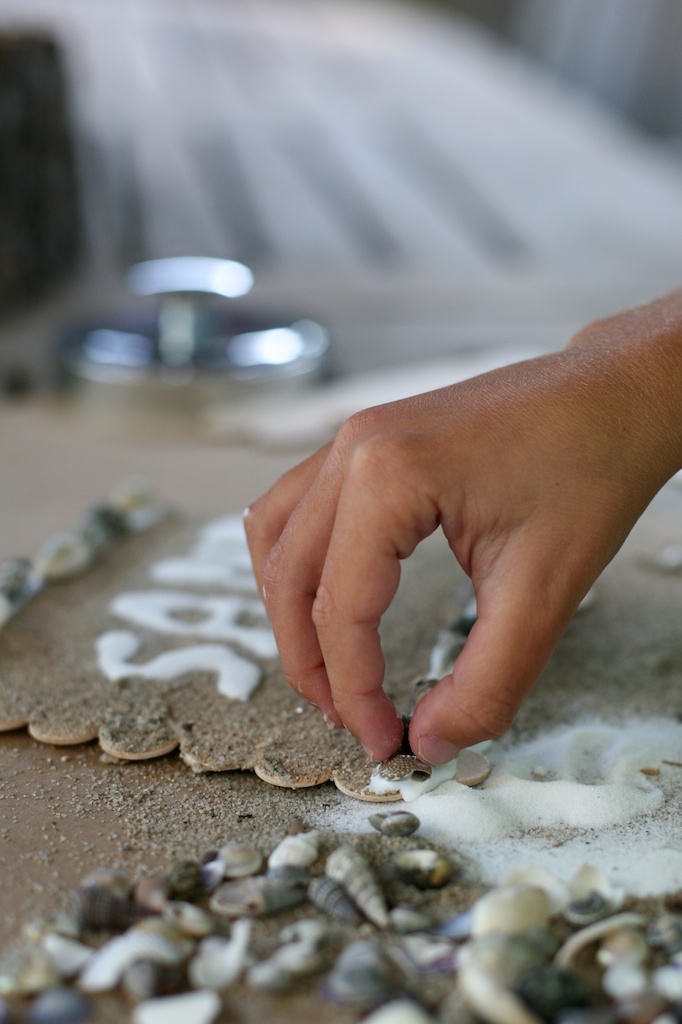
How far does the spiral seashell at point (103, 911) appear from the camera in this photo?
0.58 meters

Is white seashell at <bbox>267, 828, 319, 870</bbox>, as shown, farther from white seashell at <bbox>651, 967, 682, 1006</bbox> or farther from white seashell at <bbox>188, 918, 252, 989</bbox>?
white seashell at <bbox>651, 967, 682, 1006</bbox>

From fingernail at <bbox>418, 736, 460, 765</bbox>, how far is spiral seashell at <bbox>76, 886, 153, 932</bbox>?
0.62 ft

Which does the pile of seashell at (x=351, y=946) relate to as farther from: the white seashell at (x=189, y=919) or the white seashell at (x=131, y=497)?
the white seashell at (x=131, y=497)

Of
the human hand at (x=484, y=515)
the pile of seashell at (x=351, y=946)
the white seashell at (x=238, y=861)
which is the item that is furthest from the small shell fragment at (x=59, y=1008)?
the human hand at (x=484, y=515)

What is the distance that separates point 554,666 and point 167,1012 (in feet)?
1.50

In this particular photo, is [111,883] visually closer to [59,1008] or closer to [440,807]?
[59,1008]

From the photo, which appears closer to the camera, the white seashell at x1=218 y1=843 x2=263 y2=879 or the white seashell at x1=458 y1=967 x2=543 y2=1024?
the white seashell at x1=458 y1=967 x2=543 y2=1024

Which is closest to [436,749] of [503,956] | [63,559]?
[503,956]

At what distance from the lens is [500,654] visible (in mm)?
616

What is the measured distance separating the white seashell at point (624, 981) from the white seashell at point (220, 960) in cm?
19

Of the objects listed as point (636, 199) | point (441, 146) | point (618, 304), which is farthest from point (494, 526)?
point (441, 146)

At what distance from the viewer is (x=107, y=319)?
1737 millimetres

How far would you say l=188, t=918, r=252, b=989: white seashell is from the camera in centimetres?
55

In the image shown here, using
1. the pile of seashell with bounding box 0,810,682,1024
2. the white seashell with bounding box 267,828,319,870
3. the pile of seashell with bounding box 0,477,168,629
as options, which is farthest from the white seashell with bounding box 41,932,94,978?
the pile of seashell with bounding box 0,477,168,629
